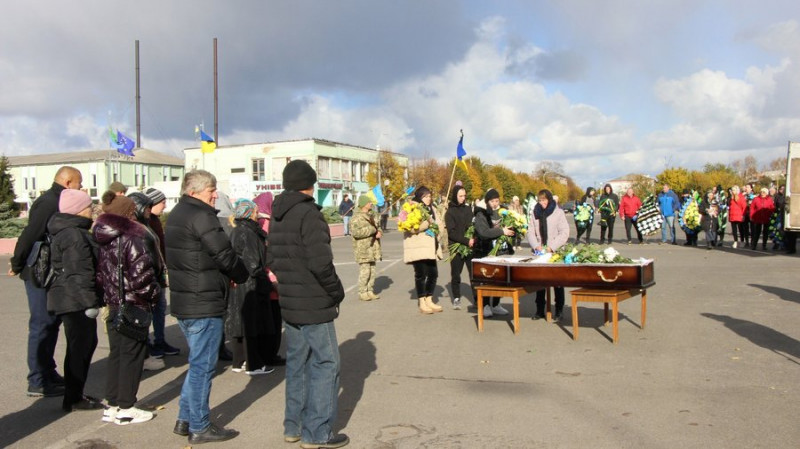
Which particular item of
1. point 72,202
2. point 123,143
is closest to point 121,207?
point 72,202

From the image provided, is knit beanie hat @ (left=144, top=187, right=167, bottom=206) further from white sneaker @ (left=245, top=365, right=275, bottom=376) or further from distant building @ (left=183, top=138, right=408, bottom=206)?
distant building @ (left=183, top=138, right=408, bottom=206)

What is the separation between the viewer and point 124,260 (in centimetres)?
538

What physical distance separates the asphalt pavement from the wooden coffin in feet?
2.34

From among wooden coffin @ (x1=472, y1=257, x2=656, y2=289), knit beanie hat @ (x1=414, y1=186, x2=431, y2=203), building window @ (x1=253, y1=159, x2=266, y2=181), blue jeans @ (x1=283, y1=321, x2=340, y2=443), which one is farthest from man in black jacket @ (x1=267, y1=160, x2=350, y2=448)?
building window @ (x1=253, y1=159, x2=266, y2=181)

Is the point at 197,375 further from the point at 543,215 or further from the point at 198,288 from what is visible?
the point at 543,215

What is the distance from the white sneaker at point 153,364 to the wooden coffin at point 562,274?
4105mm

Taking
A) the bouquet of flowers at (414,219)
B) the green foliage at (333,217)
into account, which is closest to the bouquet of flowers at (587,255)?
the bouquet of flowers at (414,219)

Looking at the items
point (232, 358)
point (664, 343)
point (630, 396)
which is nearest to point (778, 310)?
point (664, 343)

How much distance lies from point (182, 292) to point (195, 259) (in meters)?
0.27

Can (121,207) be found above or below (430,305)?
above

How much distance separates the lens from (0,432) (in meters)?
5.29

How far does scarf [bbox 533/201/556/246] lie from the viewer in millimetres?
9922

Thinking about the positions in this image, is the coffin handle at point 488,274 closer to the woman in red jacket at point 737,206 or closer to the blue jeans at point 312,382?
the blue jeans at point 312,382

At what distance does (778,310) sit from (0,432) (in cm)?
993
